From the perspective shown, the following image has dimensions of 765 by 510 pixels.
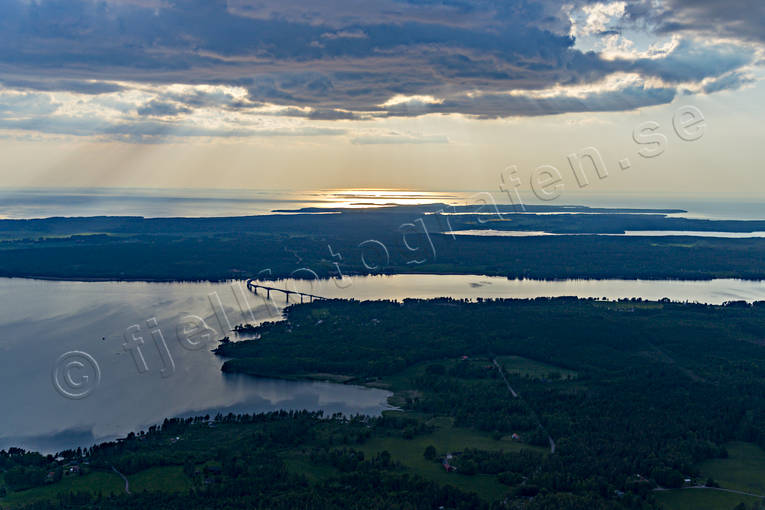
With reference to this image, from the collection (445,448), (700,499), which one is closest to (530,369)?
(445,448)

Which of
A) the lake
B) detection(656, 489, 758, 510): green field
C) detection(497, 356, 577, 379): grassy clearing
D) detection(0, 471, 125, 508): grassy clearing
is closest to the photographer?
detection(0, 471, 125, 508): grassy clearing

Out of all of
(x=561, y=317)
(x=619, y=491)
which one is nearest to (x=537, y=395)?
(x=619, y=491)

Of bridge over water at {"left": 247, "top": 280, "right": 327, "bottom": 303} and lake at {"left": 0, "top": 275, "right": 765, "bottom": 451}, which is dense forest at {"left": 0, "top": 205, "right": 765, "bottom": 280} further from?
bridge over water at {"left": 247, "top": 280, "right": 327, "bottom": 303}

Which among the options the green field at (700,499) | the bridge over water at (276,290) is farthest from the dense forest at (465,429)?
the bridge over water at (276,290)

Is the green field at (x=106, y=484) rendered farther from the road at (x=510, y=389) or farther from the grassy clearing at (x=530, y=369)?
the grassy clearing at (x=530, y=369)

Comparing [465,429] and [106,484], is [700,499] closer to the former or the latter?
[465,429]

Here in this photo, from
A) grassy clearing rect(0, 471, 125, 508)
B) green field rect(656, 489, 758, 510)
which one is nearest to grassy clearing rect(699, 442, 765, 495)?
green field rect(656, 489, 758, 510)

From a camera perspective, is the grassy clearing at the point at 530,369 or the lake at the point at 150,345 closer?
the lake at the point at 150,345
